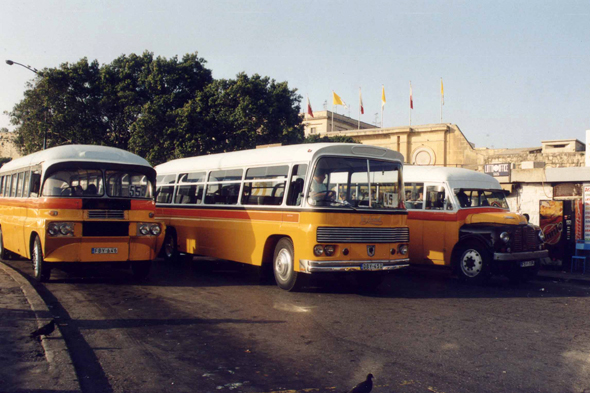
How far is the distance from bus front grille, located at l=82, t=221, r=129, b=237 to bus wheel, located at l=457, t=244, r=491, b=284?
7287mm

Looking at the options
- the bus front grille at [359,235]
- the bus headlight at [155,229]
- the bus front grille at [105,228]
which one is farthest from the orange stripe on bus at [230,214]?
the bus front grille at [105,228]

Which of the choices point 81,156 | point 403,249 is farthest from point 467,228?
point 81,156

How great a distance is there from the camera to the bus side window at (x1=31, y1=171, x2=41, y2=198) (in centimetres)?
1104

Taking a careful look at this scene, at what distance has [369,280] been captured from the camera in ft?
36.8

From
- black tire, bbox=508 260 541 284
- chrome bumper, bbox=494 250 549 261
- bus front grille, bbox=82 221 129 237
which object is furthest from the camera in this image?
black tire, bbox=508 260 541 284

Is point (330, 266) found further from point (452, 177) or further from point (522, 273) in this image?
point (522, 273)

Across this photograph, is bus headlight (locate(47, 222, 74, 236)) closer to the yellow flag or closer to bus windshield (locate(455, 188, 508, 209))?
bus windshield (locate(455, 188, 508, 209))

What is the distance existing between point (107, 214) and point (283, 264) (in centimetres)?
356

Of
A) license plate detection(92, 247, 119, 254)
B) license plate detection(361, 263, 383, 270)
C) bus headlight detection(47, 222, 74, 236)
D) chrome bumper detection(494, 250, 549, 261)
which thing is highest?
bus headlight detection(47, 222, 74, 236)

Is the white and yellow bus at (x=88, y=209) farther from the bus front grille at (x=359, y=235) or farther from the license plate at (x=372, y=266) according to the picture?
the license plate at (x=372, y=266)

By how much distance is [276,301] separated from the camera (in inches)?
376

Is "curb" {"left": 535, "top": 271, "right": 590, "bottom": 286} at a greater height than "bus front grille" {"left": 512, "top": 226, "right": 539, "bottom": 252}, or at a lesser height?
lesser

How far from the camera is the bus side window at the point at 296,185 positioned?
1027cm

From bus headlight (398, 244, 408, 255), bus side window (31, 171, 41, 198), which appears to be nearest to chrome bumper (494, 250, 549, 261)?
bus headlight (398, 244, 408, 255)
